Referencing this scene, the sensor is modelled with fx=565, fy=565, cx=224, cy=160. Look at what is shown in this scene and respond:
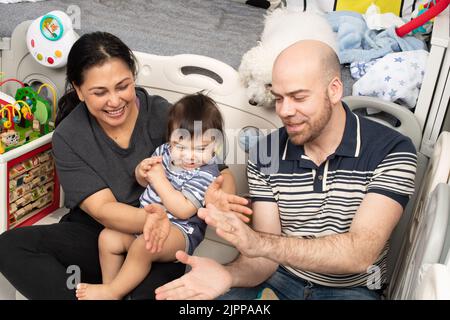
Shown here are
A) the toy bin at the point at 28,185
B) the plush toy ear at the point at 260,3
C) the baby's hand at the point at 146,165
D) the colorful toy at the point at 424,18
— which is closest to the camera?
the baby's hand at the point at 146,165

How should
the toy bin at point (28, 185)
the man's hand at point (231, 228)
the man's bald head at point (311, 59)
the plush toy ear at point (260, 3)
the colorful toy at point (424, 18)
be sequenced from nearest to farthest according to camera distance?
1. the man's hand at point (231, 228)
2. the man's bald head at point (311, 59)
3. the toy bin at point (28, 185)
4. the colorful toy at point (424, 18)
5. the plush toy ear at point (260, 3)

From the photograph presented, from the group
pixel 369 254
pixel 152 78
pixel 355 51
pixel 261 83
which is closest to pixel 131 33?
pixel 152 78

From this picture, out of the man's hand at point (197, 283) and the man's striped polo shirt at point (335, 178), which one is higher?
the man's striped polo shirt at point (335, 178)

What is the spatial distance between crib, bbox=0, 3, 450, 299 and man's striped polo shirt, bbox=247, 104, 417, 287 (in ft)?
0.99

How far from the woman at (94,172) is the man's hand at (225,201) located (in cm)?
1

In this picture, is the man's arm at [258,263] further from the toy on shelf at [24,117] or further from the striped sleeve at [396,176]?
the toy on shelf at [24,117]

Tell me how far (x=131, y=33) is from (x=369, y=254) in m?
1.32

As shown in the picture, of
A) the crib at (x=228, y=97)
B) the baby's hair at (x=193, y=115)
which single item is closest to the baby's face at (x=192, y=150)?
the baby's hair at (x=193, y=115)

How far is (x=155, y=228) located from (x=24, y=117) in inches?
33.3

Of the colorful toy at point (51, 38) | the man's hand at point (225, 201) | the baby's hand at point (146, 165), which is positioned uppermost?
the colorful toy at point (51, 38)

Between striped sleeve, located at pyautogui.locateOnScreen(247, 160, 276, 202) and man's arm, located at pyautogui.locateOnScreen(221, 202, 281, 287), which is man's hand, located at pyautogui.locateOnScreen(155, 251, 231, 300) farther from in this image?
striped sleeve, located at pyautogui.locateOnScreen(247, 160, 276, 202)

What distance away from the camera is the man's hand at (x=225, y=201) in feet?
4.35
